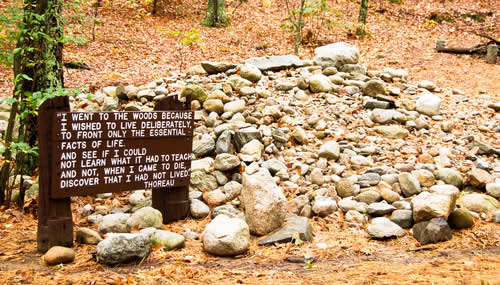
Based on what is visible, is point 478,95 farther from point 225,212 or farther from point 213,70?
point 225,212

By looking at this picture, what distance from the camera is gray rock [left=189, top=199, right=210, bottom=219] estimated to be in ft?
16.4

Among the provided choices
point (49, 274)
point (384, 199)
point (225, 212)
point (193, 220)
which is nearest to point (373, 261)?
point (384, 199)

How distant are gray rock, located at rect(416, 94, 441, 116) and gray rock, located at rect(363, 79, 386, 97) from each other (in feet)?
2.48

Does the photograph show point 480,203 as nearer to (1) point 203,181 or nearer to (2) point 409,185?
(2) point 409,185

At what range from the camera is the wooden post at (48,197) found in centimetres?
392

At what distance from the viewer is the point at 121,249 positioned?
3611mm

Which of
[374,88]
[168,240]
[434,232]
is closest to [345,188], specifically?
[434,232]

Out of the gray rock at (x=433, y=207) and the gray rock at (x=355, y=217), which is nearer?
the gray rock at (x=433, y=207)

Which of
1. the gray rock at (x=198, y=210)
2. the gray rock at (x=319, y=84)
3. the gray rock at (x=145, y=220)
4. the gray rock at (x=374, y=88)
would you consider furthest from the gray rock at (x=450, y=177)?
the gray rock at (x=145, y=220)

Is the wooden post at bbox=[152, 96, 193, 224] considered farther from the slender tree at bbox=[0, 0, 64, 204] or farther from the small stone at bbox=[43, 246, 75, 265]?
the slender tree at bbox=[0, 0, 64, 204]

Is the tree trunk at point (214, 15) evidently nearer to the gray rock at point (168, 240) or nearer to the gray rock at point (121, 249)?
the gray rock at point (168, 240)

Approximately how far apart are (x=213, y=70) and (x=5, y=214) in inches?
204

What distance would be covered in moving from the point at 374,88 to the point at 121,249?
6212mm

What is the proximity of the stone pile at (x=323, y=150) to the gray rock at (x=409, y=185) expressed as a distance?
0.01m
